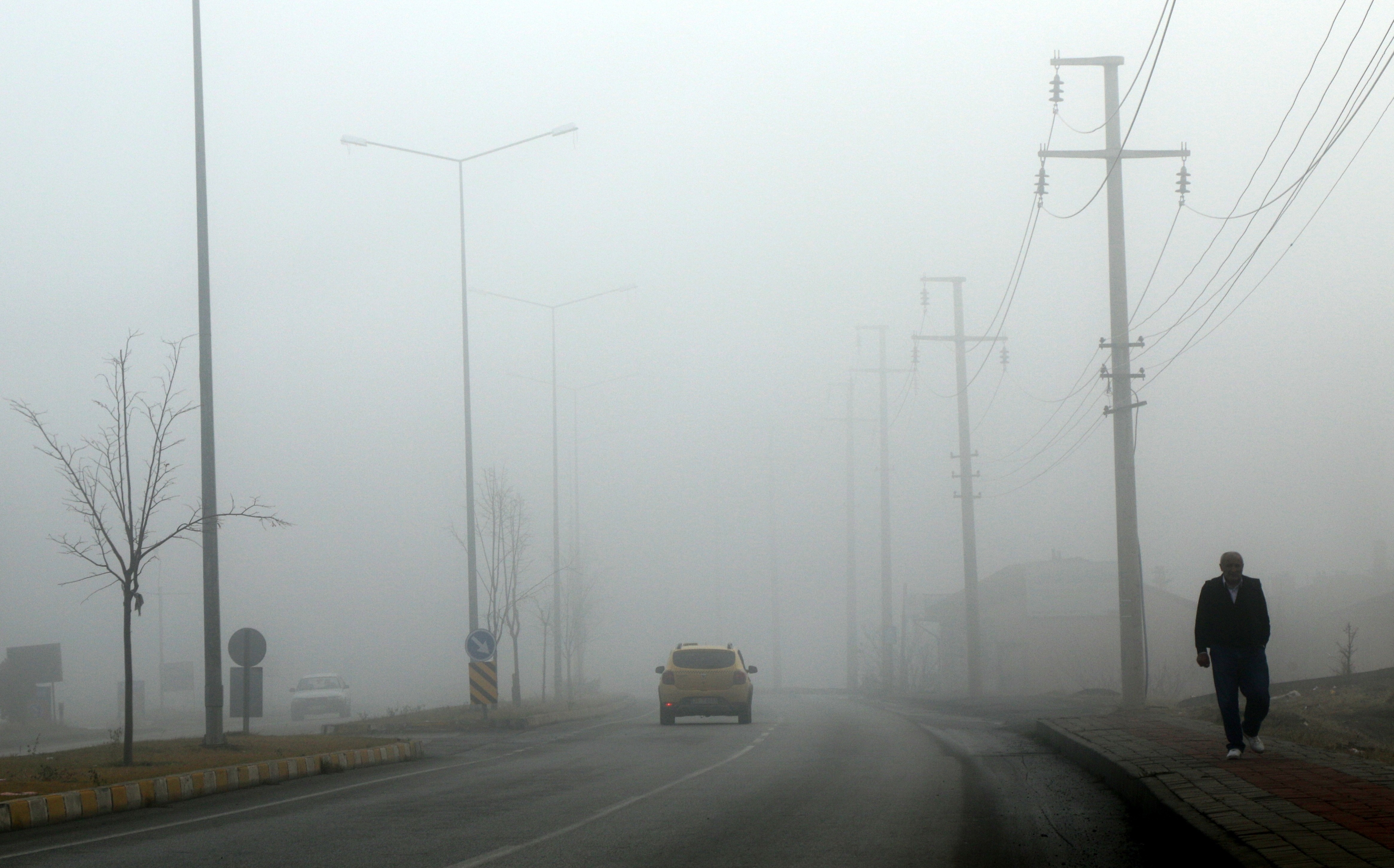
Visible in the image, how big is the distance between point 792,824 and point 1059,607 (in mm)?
56124

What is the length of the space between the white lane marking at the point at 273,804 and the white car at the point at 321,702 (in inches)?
916

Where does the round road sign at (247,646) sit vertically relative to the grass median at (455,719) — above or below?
above

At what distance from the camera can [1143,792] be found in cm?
1034

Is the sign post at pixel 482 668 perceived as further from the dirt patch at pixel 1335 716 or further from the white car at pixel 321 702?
the white car at pixel 321 702

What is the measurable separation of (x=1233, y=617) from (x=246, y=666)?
15475 mm

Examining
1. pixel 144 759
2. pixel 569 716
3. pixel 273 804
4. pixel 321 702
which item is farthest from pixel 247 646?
pixel 321 702

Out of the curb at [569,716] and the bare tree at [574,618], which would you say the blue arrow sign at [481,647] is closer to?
the curb at [569,716]

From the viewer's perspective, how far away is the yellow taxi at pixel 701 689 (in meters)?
27.6

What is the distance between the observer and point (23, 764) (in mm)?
16312

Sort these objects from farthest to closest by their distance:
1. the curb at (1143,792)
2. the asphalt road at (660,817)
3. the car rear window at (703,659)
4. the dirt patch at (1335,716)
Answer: the car rear window at (703,659) < the dirt patch at (1335,716) < the asphalt road at (660,817) < the curb at (1143,792)

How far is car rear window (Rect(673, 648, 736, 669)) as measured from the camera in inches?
1104

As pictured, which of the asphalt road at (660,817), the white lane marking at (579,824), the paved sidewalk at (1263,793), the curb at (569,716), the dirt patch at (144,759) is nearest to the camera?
the paved sidewalk at (1263,793)

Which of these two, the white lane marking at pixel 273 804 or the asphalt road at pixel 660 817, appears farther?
the white lane marking at pixel 273 804

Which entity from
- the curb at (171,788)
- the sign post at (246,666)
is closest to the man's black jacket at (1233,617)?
the curb at (171,788)
